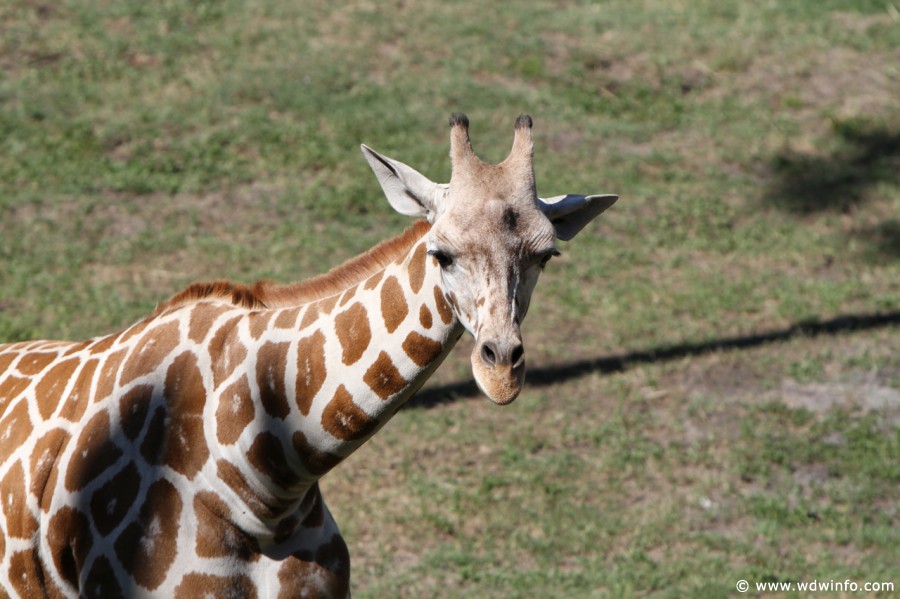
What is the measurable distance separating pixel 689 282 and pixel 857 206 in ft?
7.16

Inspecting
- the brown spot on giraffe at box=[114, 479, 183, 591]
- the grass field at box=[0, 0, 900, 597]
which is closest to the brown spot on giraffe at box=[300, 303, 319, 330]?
the brown spot on giraffe at box=[114, 479, 183, 591]

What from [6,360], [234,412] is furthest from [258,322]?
[6,360]

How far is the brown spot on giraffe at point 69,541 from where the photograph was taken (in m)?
3.89

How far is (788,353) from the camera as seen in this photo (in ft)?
26.0

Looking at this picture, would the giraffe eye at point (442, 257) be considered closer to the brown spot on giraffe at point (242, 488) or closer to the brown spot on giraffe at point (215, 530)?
the brown spot on giraffe at point (242, 488)

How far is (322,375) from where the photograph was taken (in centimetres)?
383

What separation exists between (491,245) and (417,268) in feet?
1.19

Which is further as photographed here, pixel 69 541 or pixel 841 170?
pixel 841 170

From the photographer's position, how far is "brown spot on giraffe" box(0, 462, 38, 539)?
159 inches

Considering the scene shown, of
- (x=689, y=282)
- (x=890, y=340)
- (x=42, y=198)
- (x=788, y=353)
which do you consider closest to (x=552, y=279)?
(x=689, y=282)

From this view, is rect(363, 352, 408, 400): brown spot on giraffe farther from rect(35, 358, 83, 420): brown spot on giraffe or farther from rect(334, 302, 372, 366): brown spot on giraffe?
rect(35, 358, 83, 420): brown spot on giraffe

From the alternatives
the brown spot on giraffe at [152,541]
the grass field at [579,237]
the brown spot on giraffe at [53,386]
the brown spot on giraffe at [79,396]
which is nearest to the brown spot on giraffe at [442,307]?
the brown spot on giraffe at [152,541]

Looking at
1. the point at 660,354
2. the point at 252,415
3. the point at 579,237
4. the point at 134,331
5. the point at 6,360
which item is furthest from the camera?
the point at 579,237

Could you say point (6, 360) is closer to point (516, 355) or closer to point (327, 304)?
point (327, 304)
